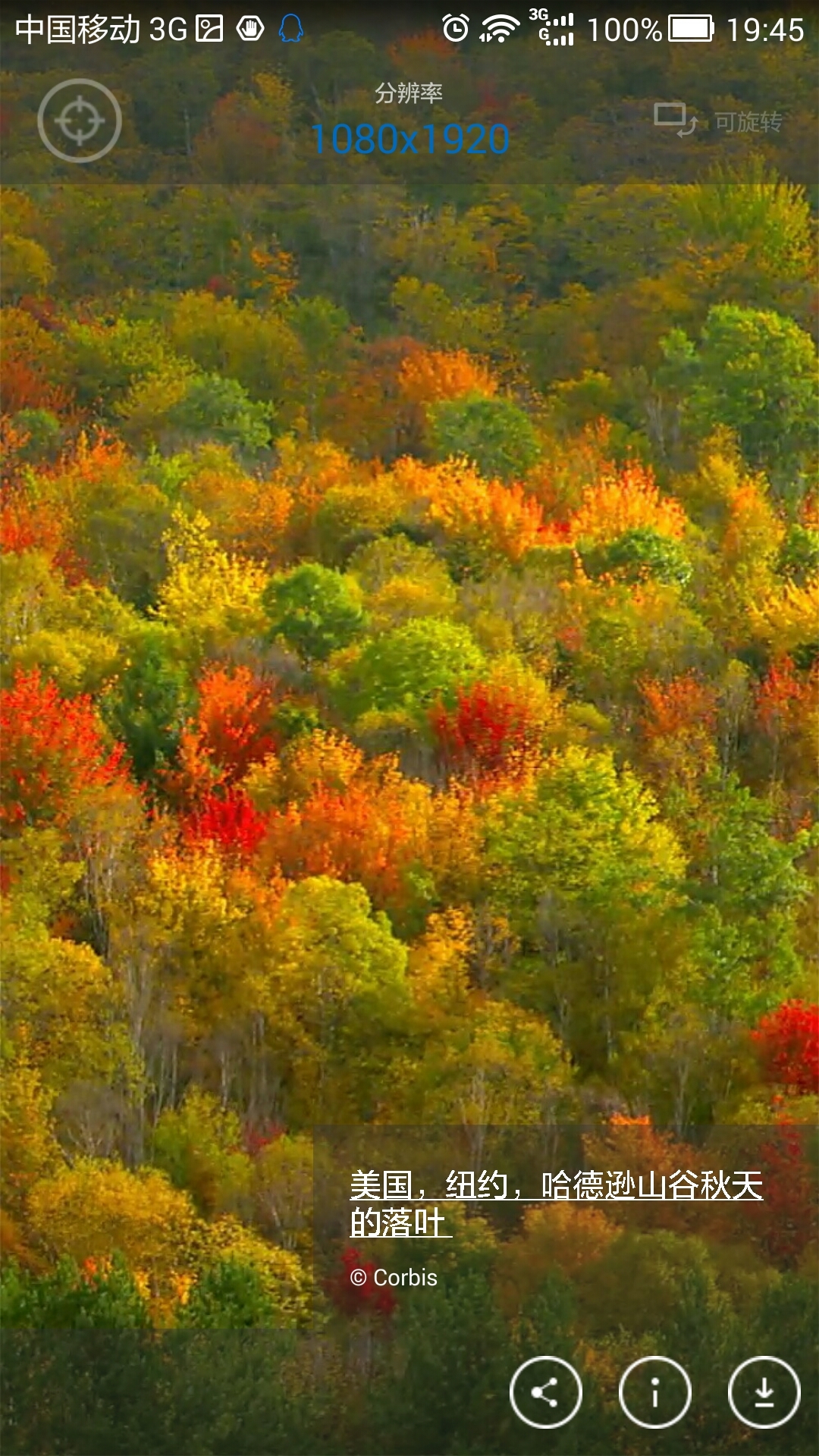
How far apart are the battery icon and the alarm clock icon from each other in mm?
1008

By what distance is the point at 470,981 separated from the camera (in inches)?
1241

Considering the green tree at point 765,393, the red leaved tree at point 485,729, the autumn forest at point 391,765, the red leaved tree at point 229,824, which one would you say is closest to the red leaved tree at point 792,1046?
the autumn forest at point 391,765

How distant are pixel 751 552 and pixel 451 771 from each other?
8.78 meters

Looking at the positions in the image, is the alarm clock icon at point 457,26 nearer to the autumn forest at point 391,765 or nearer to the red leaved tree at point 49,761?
the autumn forest at point 391,765

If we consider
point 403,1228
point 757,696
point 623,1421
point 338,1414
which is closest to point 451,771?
point 757,696

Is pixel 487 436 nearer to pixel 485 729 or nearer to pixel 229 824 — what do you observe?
pixel 485 729

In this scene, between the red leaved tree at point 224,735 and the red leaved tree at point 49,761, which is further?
the red leaved tree at point 224,735

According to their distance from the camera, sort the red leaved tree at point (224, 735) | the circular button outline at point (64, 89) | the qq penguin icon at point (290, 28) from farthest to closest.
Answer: the red leaved tree at point (224, 735) < the circular button outline at point (64, 89) < the qq penguin icon at point (290, 28)

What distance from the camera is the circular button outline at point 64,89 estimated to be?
41.0 ft

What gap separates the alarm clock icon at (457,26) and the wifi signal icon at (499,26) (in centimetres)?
9

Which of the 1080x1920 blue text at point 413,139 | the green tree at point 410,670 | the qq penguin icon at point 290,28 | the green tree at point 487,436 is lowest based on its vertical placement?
the green tree at point 410,670

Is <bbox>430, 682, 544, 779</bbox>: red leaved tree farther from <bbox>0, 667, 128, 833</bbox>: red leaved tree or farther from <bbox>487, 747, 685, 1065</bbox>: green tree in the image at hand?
<bbox>0, 667, 128, 833</bbox>: red leaved tree

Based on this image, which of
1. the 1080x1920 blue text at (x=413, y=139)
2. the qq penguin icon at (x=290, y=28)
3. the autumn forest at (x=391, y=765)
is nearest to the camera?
the qq penguin icon at (x=290, y=28)

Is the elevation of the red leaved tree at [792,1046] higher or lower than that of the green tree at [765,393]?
lower
